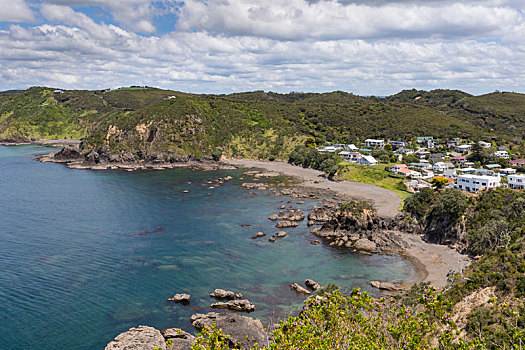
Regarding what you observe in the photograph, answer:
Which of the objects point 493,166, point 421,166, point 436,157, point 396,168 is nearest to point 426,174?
point 396,168

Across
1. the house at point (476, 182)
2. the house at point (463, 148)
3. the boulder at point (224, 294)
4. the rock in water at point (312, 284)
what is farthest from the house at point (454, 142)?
the boulder at point (224, 294)

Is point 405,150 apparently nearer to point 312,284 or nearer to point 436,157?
point 436,157

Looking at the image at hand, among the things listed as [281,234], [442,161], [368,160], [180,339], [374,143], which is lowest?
[281,234]

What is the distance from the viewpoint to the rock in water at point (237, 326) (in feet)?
137

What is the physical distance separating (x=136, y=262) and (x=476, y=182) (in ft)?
251

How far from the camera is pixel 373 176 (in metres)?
127

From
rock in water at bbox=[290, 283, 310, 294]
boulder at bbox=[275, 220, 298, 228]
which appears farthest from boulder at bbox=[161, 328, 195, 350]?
boulder at bbox=[275, 220, 298, 228]

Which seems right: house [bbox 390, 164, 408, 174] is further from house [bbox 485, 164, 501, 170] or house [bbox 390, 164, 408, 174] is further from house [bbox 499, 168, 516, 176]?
house [bbox 499, 168, 516, 176]

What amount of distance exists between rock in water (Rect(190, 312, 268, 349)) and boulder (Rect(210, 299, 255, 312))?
2.64m

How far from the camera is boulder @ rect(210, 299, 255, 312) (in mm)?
51156

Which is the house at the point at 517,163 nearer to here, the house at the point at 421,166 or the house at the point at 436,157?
the house at the point at 436,157

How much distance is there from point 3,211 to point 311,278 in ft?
263

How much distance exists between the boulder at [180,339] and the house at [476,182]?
7363 centimetres

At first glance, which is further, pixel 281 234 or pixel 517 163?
pixel 517 163
